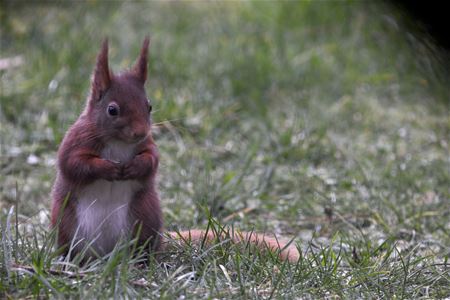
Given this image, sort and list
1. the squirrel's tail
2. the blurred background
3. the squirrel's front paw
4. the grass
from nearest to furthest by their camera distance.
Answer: the grass < the squirrel's front paw < the squirrel's tail < the blurred background

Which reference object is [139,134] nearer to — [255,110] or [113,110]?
[113,110]

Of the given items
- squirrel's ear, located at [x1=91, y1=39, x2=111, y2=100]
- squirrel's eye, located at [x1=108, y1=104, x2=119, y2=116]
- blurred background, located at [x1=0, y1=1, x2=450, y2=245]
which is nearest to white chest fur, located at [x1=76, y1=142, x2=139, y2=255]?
squirrel's eye, located at [x1=108, y1=104, x2=119, y2=116]

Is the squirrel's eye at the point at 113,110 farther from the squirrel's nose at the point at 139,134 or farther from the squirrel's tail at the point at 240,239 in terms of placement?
the squirrel's tail at the point at 240,239

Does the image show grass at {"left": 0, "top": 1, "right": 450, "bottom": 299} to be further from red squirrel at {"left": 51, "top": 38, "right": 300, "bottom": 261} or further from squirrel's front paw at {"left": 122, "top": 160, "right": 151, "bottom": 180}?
squirrel's front paw at {"left": 122, "top": 160, "right": 151, "bottom": 180}

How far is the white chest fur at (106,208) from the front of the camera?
3080mm

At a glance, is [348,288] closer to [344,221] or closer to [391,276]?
[391,276]

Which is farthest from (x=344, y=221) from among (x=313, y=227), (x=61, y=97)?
(x=61, y=97)

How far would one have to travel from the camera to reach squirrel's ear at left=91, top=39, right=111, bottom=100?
312 cm

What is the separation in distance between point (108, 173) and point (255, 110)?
324 cm

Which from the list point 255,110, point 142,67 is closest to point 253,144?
point 255,110

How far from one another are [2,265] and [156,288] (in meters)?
0.55

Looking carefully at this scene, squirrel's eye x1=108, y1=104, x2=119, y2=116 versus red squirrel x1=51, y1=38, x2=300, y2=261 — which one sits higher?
squirrel's eye x1=108, y1=104, x2=119, y2=116

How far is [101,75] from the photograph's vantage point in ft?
10.3

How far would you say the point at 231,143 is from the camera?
5.62 meters
